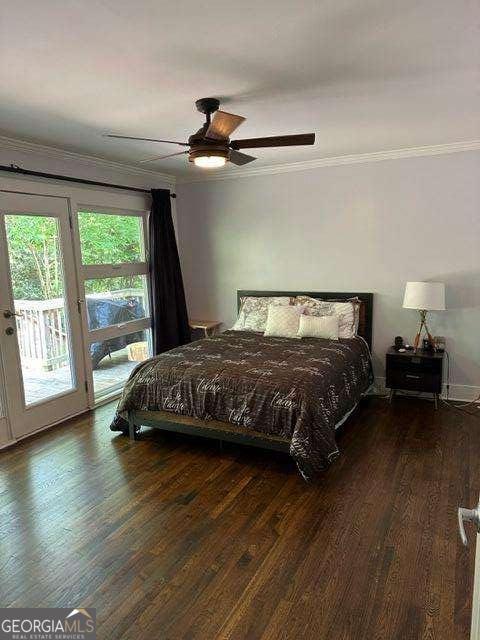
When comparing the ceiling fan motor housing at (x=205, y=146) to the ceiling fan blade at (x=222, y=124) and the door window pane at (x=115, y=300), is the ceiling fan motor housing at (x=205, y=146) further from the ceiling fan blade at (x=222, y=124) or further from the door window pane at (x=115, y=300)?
the door window pane at (x=115, y=300)

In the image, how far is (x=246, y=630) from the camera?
5.88ft

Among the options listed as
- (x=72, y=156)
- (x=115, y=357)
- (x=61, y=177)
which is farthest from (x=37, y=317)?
(x=72, y=156)

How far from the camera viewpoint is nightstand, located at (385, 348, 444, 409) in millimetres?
4066

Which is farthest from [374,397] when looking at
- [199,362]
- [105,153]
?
[105,153]

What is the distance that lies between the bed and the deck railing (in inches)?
35.8

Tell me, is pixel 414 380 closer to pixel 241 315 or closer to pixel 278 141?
pixel 241 315

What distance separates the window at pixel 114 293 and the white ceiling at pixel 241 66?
1175mm

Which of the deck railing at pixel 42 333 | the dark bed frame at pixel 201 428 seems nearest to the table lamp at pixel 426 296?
the dark bed frame at pixel 201 428

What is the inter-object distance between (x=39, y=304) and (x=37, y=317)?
117 millimetres

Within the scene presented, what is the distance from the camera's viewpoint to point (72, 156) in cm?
407

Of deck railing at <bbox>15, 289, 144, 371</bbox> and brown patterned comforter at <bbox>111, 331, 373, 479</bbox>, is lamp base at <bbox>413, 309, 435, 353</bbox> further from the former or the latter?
deck railing at <bbox>15, 289, 144, 371</bbox>

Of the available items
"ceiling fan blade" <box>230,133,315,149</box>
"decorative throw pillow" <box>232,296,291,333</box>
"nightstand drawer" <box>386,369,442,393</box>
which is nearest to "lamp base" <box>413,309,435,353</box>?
"nightstand drawer" <box>386,369,442,393</box>

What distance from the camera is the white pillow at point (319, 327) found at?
430cm

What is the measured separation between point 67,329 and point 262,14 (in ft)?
10.7
